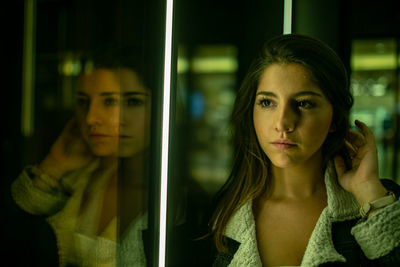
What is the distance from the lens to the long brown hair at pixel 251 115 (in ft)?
2.80

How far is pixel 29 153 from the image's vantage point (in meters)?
0.92

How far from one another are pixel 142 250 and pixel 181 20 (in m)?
0.54

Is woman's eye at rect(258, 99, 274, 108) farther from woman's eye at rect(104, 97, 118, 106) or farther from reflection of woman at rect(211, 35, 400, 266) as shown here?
woman's eye at rect(104, 97, 118, 106)

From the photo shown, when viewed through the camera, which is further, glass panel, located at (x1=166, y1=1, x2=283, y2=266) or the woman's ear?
glass panel, located at (x1=166, y1=1, x2=283, y2=266)

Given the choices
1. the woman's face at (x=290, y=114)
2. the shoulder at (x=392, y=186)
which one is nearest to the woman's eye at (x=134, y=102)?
the woman's face at (x=290, y=114)

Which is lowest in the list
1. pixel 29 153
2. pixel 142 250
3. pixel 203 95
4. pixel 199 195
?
pixel 142 250

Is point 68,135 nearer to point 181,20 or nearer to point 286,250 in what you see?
point 181,20

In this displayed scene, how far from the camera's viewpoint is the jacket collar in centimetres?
85

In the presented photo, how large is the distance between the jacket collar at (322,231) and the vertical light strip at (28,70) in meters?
0.51

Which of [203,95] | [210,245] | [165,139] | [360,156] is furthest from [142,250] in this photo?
[360,156]

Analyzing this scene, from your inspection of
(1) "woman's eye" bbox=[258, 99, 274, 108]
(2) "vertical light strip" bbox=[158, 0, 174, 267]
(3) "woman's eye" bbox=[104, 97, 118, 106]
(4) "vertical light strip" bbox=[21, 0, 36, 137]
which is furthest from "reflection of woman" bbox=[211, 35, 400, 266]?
(4) "vertical light strip" bbox=[21, 0, 36, 137]

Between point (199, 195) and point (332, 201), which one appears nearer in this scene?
point (332, 201)

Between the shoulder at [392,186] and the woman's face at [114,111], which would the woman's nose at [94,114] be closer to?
the woman's face at [114,111]

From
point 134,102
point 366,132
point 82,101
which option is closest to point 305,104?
point 366,132
